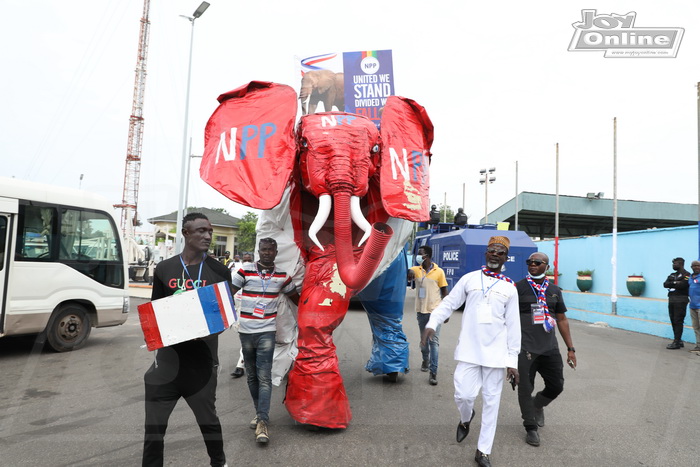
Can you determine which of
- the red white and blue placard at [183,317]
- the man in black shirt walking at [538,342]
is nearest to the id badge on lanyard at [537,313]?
the man in black shirt walking at [538,342]

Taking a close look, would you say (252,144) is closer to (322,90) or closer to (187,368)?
(187,368)

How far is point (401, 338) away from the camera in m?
5.21

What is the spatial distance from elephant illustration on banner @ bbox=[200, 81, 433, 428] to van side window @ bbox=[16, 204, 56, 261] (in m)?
3.76

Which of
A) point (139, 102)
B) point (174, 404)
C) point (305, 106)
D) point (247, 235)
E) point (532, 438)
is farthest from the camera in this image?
point (139, 102)

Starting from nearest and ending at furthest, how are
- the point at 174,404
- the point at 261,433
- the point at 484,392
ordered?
the point at 174,404 → the point at 484,392 → the point at 261,433

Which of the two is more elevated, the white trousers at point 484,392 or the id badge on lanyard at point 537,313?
the id badge on lanyard at point 537,313

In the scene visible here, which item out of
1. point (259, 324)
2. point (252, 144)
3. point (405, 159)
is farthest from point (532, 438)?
point (252, 144)

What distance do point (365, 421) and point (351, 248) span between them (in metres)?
1.50

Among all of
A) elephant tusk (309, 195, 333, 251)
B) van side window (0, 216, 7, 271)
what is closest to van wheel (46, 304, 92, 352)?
van side window (0, 216, 7, 271)

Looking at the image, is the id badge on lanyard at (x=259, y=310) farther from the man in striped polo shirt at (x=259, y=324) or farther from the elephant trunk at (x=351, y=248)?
the elephant trunk at (x=351, y=248)

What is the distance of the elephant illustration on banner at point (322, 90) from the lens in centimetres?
814

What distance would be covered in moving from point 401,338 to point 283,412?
5.20ft

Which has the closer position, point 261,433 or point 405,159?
point 261,433

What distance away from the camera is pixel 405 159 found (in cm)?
432
